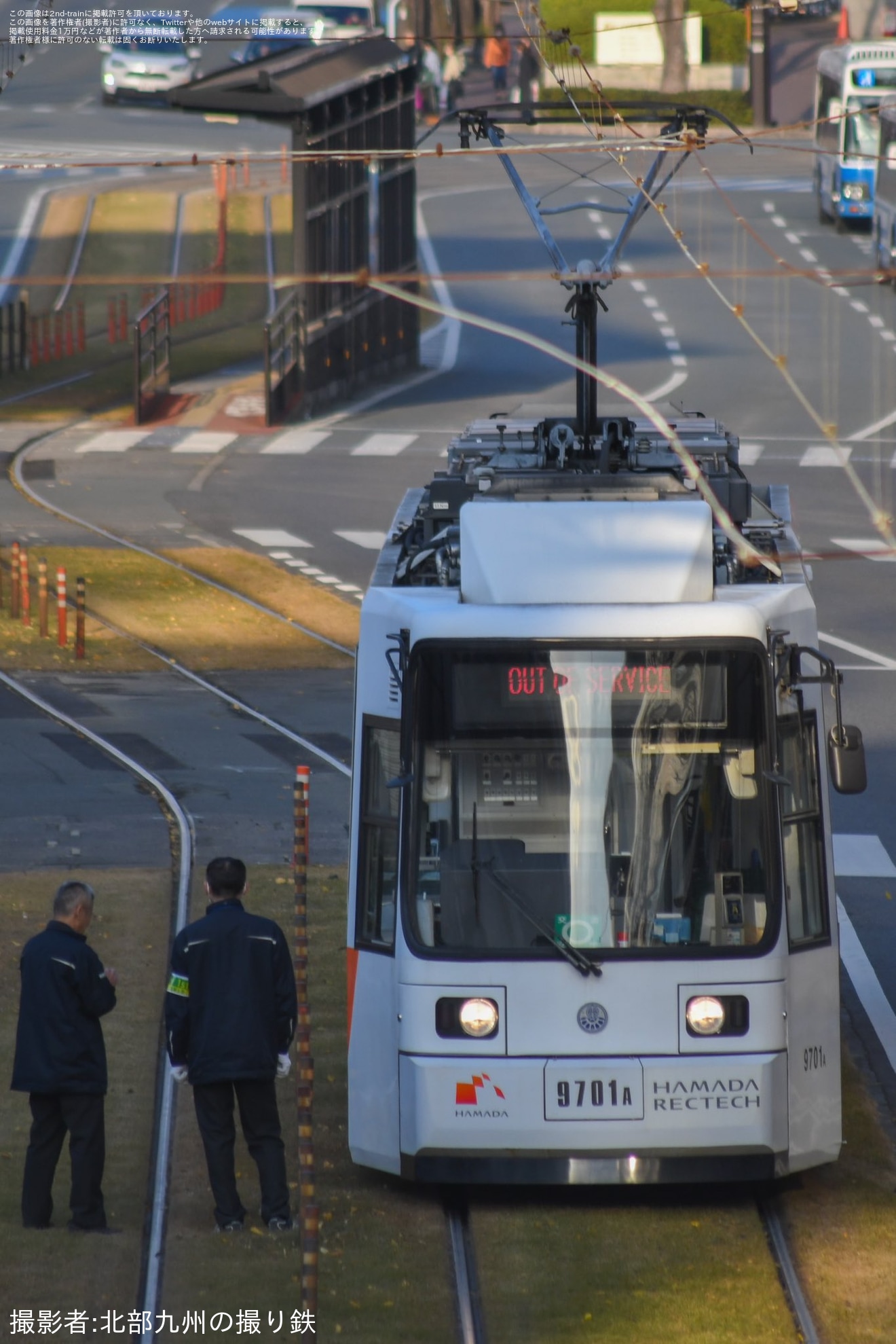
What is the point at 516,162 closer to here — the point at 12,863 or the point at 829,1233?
the point at 12,863

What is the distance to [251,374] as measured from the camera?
42281 mm

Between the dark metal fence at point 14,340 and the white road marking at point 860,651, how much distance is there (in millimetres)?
21568

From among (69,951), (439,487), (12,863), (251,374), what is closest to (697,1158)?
(69,951)

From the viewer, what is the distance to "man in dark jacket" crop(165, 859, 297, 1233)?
9016mm

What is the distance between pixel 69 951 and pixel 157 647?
14.8 metres

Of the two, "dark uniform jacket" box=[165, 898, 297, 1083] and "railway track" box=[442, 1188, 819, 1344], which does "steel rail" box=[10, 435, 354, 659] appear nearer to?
"railway track" box=[442, 1188, 819, 1344]

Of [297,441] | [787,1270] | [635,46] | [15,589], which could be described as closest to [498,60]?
[635,46]

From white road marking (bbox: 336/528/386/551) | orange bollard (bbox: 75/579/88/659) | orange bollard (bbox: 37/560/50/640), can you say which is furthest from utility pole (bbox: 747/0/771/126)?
orange bollard (bbox: 75/579/88/659)

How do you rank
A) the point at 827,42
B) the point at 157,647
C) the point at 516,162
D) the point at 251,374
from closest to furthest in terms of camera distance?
1. the point at 157,647
2. the point at 251,374
3. the point at 516,162
4. the point at 827,42

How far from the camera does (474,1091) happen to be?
366 inches

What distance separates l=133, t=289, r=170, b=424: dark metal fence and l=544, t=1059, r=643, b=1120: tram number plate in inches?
1115

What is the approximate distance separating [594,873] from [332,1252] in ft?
5.93

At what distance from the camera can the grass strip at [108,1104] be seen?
8.65 m

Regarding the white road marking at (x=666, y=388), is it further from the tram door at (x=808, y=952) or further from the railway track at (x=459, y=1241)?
the tram door at (x=808, y=952)
